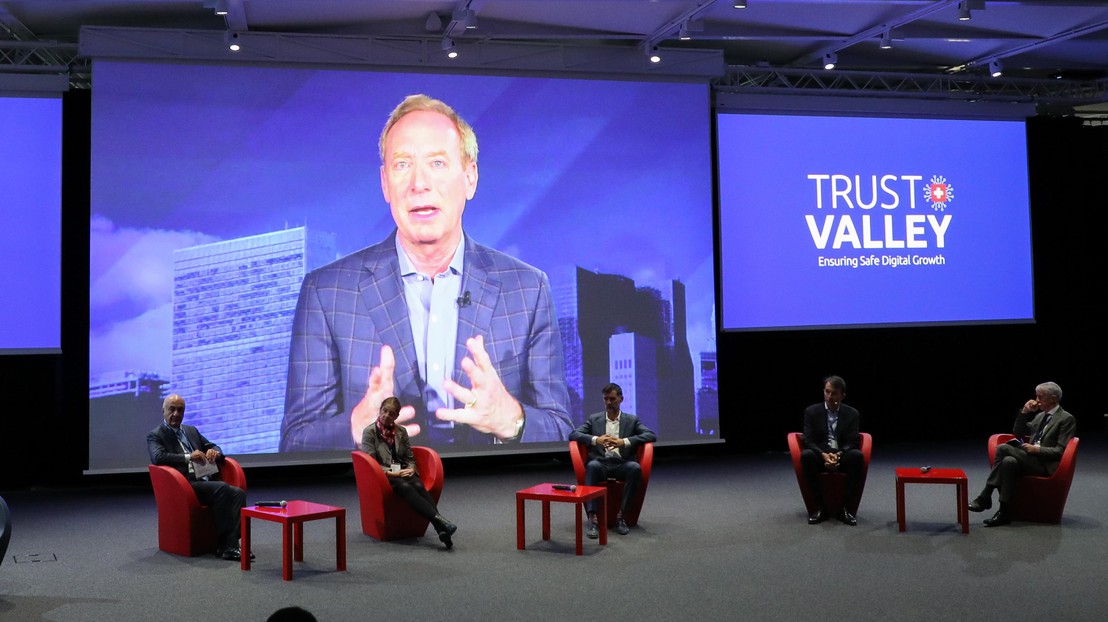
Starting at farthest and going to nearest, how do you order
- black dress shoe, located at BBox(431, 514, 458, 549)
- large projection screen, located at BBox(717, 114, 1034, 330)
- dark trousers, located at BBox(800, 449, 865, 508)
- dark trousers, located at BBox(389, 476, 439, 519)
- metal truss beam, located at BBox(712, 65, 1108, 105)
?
metal truss beam, located at BBox(712, 65, 1108, 105) → large projection screen, located at BBox(717, 114, 1034, 330) → dark trousers, located at BBox(800, 449, 865, 508) → dark trousers, located at BBox(389, 476, 439, 519) → black dress shoe, located at BBox(431, 514, 458, 549)

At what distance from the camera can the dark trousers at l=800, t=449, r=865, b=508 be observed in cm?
702

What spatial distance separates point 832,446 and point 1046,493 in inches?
54.3

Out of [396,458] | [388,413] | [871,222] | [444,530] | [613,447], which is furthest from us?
[871,222]

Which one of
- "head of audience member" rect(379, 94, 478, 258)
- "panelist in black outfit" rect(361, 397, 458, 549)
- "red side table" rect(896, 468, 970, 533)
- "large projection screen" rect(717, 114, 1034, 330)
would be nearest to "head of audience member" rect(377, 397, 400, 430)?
"panelist in black outfit" rect(361, 397, 458, 549)

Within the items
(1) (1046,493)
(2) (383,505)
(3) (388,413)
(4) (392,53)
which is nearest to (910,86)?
(4) (392,53)

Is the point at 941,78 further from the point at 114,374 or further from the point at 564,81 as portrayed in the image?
the point at 114,374

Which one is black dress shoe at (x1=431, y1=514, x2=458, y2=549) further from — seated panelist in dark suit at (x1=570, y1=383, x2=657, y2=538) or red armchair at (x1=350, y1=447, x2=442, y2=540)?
seated panelist in dark suit at (x1=570, y1=383, x2=657, y2=538)

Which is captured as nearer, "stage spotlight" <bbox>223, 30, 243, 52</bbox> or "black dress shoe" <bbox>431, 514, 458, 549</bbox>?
"black dress shoe" <bbox>431, 514, 458, 549</bbox>

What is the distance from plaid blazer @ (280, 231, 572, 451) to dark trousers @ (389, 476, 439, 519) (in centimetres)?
266

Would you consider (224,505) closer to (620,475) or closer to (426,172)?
(620,475)

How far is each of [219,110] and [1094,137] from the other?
32.3 ft

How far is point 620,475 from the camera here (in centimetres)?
698

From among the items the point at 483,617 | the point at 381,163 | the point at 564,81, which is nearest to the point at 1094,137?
the point at 564,81

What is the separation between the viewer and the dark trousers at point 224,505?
620cm
